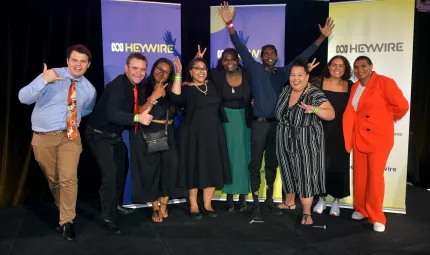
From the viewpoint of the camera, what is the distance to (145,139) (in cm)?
347

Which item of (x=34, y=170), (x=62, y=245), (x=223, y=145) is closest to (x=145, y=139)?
(x=223, y=145)

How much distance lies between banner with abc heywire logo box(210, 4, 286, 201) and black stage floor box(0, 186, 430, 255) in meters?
0.88

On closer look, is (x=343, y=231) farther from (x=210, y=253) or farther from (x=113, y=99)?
(x=113, y=99)

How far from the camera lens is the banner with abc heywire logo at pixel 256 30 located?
430cm

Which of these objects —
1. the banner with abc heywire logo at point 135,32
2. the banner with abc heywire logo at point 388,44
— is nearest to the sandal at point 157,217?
the banner with abc heywire logo at point 135,32

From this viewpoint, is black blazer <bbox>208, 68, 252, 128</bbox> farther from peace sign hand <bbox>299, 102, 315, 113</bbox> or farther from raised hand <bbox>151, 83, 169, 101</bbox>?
peace sign hand <bbox>299, 102, 315, 113</bbox>

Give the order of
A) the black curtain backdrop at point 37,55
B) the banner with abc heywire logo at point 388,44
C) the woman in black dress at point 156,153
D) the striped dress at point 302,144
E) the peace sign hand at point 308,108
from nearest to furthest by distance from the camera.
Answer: the peace sign hand at point 308,108 < the striped dress at point 302,144 < the woman in black dress at point 156,153 < the banner with abc heywire logo at point 388,44 < the black curtain backdrop at point 37,55

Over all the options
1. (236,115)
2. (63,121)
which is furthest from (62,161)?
(236,115)

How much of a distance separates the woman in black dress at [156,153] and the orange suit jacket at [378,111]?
1.74 meters

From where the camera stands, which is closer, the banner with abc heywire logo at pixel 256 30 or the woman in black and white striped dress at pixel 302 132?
the woman in black and white striped dress at pixel 302 132

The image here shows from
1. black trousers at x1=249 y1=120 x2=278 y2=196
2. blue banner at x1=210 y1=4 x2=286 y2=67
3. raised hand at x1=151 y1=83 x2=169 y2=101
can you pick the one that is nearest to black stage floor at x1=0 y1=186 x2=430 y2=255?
black trousers at x1=249 y1=120 x2=278 y2=196

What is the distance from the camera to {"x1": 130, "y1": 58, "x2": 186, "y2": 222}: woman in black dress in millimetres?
3506

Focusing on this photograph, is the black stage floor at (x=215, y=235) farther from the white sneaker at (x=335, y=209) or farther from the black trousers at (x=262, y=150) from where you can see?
the black trousers at (x=262, y=150)

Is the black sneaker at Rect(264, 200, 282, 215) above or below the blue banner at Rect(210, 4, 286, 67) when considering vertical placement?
below
